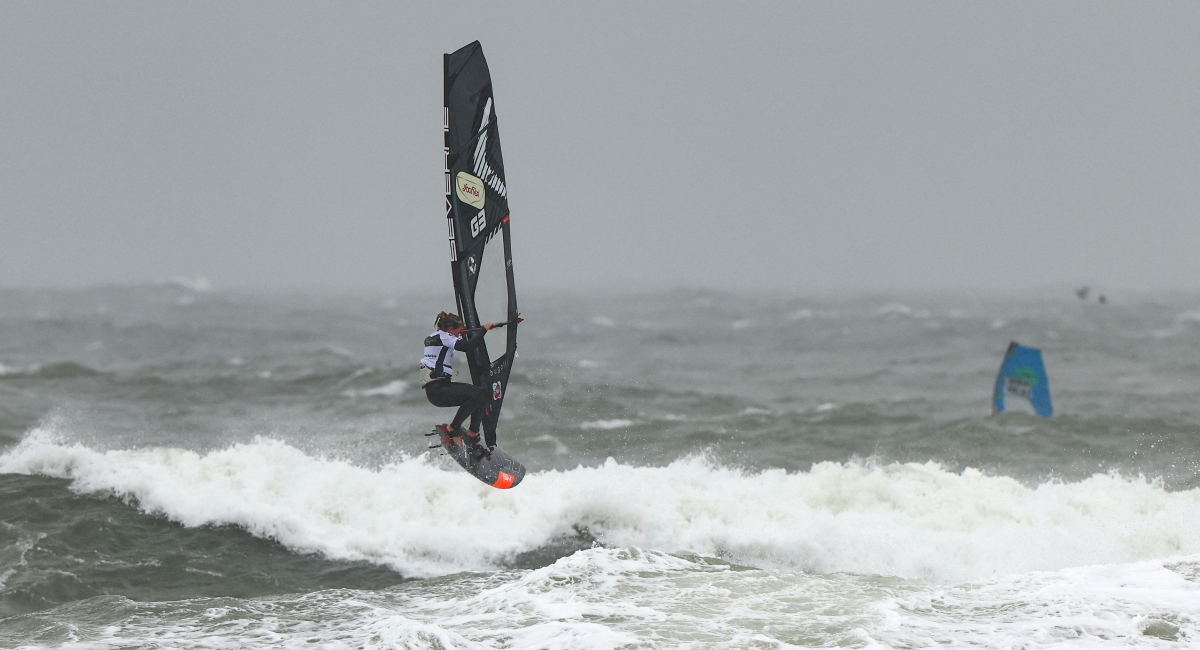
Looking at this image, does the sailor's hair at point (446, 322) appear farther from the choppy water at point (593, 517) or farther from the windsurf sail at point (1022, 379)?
the windsurf sail at point (1022, 379)

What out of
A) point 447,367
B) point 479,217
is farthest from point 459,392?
point 479,217

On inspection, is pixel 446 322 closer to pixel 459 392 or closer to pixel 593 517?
pixel 459 392

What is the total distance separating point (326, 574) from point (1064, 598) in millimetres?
6736

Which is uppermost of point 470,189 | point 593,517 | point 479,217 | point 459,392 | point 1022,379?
point 470,189

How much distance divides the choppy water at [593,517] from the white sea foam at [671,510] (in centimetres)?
4

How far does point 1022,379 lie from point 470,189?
1343cm

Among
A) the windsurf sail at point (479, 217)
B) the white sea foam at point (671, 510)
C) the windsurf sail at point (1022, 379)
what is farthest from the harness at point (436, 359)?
the windsurf sail at point (1022, 379)

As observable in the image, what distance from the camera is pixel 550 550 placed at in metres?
9.40

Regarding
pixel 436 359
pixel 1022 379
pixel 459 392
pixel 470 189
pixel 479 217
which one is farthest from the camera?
pixel 1022 379

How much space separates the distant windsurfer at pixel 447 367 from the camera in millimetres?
6828

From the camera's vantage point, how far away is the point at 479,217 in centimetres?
739

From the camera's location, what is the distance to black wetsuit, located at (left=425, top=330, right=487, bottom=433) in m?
6.88

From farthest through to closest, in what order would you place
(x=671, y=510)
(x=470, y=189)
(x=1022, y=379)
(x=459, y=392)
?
(x=1022, y=379) < (x=671, y=510) < (x=470, y=189) < (x=459, y=392)

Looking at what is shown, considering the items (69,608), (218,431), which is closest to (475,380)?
(69,608)
